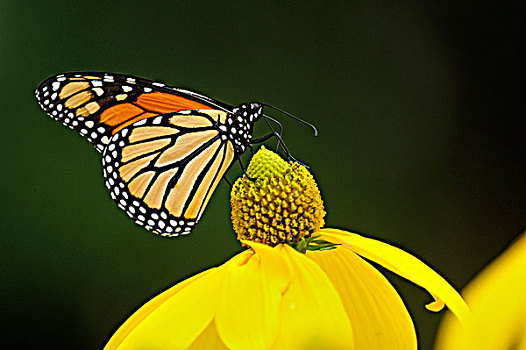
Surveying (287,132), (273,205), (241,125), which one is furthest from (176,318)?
(287,132)

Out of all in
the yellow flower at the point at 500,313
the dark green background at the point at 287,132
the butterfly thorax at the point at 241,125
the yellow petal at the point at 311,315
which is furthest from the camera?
the dark green background at the point at 287,132

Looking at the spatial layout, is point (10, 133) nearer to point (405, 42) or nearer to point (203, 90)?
point (203, 90)

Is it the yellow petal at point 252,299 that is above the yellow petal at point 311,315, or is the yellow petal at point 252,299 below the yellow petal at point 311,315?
below

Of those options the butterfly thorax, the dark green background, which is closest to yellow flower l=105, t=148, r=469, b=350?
the butterfly thorax

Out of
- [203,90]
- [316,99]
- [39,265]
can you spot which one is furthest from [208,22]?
[39,265]

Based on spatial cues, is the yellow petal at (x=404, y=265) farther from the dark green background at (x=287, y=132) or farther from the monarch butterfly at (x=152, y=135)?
the dark green background at (x=287, y=132)

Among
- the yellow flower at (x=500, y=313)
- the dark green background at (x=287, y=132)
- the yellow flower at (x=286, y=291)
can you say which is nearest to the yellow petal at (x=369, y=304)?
the yellow flower at (x=286, y=291)
